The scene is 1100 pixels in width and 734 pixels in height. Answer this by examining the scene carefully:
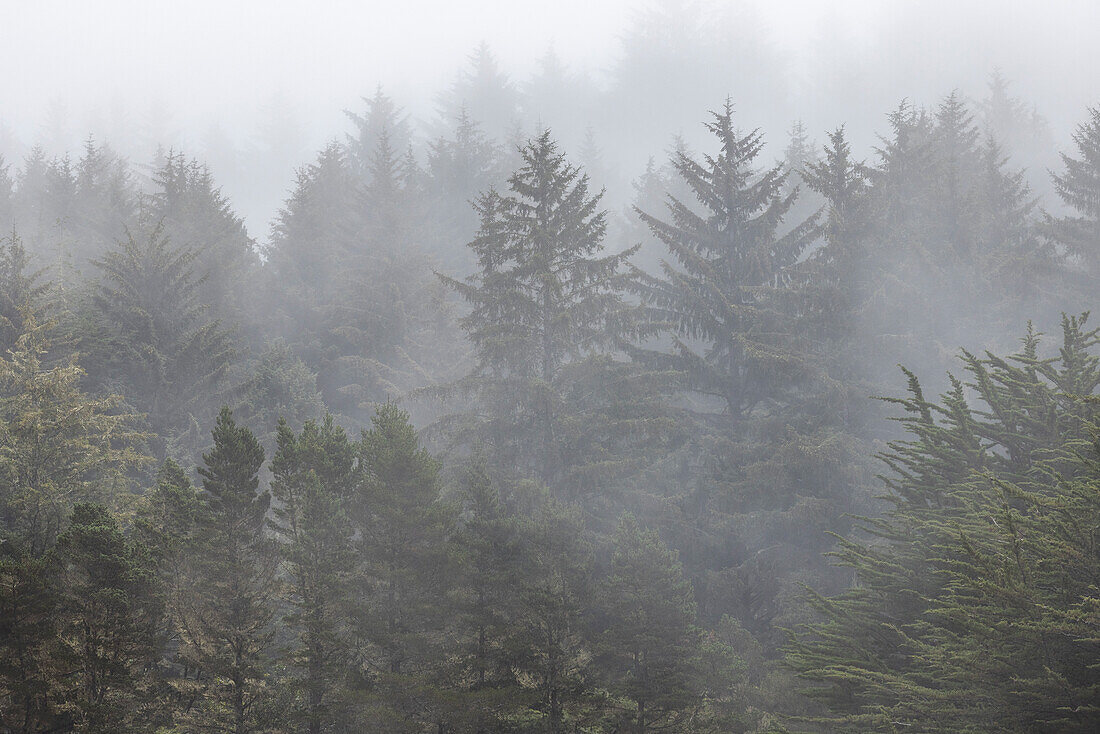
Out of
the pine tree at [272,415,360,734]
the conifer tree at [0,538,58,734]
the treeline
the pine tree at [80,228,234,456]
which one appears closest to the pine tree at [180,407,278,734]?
the treeline

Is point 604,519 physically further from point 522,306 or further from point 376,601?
point 376,601

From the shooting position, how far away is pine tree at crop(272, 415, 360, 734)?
44.7 ft

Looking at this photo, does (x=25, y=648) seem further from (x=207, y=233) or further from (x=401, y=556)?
(x=207, y=233)

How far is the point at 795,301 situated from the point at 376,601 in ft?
61.5

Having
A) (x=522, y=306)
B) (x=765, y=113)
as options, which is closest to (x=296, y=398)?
(x=522, y=306)

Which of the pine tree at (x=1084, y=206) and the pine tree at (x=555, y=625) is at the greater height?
the pine tree at (x=1084, y=206)

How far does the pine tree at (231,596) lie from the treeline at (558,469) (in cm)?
8

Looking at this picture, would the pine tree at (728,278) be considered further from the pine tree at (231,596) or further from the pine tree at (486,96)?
the pine tree at (486,96)

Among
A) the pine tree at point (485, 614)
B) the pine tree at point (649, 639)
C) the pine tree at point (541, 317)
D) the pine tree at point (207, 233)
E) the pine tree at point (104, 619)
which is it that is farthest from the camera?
the pine tree at point (207, 233)

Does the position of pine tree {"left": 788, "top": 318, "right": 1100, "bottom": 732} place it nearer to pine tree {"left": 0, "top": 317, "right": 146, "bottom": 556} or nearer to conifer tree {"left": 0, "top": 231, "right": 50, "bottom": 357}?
pine tree {"left": 0, "top": 317, "right": 146, "bottom": 556}

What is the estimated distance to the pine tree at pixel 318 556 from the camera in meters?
13.6

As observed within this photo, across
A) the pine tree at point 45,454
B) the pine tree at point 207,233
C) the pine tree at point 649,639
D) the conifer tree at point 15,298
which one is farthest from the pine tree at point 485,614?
the pine tree at point 207,233

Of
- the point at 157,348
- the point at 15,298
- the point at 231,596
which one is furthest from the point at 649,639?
the point at 157,348

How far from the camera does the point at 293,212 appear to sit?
4234 centimetres
